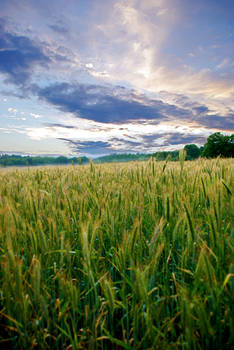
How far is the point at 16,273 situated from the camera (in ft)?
2.16

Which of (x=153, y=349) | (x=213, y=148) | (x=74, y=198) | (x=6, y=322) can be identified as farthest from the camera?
(x=213, y=148)

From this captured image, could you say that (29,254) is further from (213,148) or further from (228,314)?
(213,148)

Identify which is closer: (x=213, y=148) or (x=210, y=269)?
(x=210, y=269)

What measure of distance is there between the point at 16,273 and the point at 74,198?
0.91 m

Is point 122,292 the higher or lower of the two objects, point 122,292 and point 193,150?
the lower

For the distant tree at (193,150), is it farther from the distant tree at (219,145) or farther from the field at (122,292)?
the field at (122,292)

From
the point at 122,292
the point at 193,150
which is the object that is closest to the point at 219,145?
the point at 193,150

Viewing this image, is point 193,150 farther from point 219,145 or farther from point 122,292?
point 122,292

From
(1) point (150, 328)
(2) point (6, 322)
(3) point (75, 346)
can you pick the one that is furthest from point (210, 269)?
(2) point (6, 322)

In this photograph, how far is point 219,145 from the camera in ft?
91.6

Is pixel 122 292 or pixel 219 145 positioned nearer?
pixel 122 292

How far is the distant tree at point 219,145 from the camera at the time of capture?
27.6 meters

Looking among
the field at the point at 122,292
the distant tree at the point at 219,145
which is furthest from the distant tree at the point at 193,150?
the field at the point at 122,292

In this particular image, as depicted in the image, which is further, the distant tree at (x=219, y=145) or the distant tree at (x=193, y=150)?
the distant tree at (x=193, y=150)
